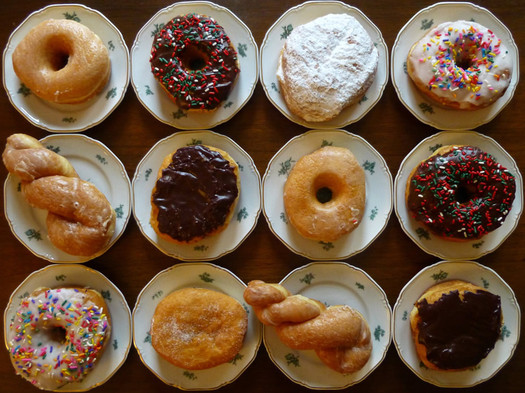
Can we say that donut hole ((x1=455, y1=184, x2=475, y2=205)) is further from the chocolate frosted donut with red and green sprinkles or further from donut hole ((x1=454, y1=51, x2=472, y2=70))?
the chocolate frosted donut with red and green sprinkles

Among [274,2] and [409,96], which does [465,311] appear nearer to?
[409,96]

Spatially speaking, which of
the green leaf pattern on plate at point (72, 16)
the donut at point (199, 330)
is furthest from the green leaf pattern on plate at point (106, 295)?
the green leaf pattern on plate at point (72, 16)

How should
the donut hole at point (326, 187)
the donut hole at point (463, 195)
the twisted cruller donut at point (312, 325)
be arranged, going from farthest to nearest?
the donut hole at point (463, 195) → the donut hole at point (326, 187) → the twisted cruller donut at point (312, 325)

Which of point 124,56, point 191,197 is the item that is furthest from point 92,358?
point 124,56

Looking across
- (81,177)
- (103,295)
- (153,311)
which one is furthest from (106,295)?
(81,177)

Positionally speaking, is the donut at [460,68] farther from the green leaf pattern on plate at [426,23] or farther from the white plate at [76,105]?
the white plate at [76,105]

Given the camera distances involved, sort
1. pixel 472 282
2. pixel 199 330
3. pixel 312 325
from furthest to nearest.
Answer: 1. pixel 472 282
2. pixel 199 330
3. pixel 312 325

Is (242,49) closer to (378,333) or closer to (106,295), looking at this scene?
(106,295)
